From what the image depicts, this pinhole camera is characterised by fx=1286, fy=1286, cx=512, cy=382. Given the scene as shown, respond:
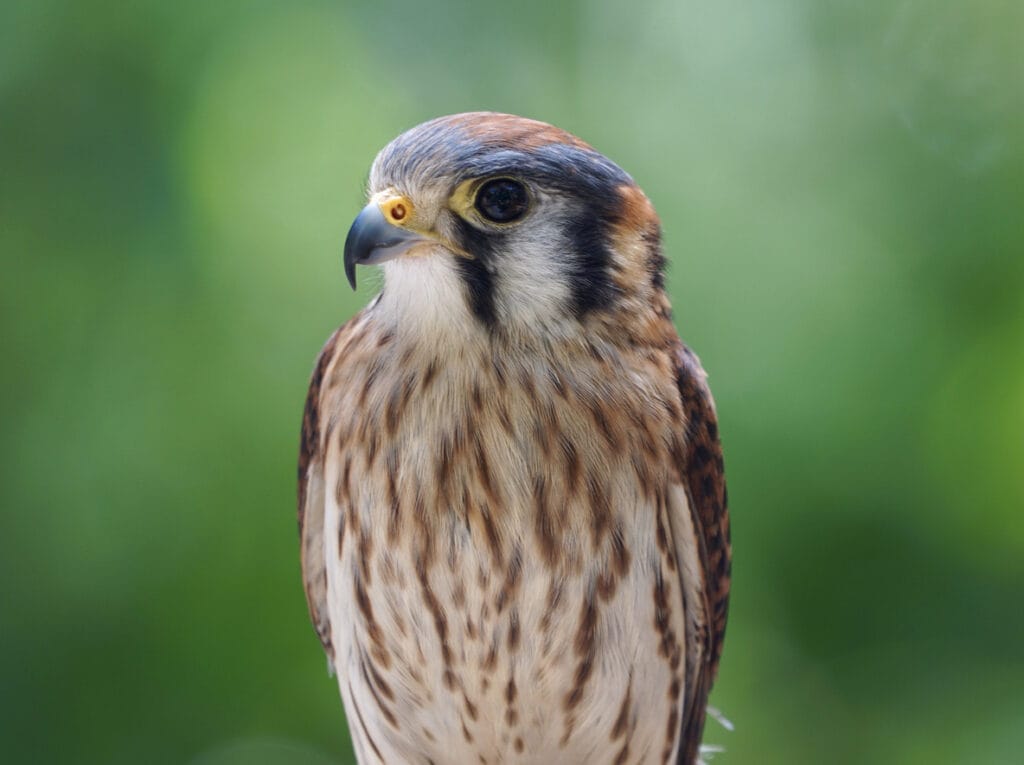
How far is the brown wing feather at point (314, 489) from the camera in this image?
217 cm

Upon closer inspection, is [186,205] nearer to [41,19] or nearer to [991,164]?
[41,19]

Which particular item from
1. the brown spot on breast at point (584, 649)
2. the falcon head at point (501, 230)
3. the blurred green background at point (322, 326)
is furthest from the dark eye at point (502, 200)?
the blurred green background at point (322, 326)

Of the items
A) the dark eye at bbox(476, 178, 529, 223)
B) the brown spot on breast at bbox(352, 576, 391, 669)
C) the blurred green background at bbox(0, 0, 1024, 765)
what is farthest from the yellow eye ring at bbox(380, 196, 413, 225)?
the blurred green background at bbox(0, 0, 1024, 765)

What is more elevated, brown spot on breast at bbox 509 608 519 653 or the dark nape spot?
the dark nape spot

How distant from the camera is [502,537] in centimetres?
194

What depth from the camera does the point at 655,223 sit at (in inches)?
79.4

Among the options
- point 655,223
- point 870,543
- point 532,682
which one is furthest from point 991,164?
point 532,682

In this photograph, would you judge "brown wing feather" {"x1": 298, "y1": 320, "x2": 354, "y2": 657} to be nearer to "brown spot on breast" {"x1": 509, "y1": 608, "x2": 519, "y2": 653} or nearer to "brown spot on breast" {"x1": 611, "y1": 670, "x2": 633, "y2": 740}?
"brown spot on breast" {"x1": 509, "y1": 608, "x2": 519, "y2": 653}

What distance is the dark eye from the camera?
6.05 ft

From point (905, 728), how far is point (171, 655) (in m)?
2.21

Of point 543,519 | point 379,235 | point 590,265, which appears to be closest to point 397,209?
point 379,235

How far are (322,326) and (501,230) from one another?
70.1 inches

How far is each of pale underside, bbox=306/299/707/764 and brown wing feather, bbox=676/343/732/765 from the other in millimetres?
43

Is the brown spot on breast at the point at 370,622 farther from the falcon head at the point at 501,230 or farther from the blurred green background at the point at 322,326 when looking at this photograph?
the blurred green background at the point at 322,326
